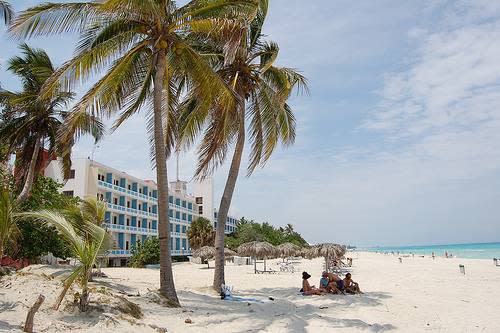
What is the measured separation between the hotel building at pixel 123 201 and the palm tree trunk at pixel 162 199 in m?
25.0

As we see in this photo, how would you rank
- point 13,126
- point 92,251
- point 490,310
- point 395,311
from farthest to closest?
point 13,126 < point 490,310 < point 395,311 < point 92,251

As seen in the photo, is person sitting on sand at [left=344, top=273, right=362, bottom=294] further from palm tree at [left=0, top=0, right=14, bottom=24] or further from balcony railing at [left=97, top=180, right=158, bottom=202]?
balcony railing at [left=97, top=180, right=158, bottom=202]

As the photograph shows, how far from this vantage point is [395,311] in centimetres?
1154

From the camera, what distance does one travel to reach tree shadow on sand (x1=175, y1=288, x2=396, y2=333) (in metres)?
9.14

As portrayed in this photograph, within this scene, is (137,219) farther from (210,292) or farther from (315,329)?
(315,329)

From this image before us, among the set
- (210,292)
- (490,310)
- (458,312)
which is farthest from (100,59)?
(490,310)

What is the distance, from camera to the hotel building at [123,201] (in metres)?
40.4

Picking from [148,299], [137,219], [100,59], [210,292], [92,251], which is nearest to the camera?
[92,251]

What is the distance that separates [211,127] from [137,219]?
3648 centimetres

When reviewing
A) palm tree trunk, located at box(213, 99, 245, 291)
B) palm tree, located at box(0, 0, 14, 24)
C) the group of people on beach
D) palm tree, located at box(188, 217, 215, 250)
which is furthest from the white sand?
palm tree, located at box(188, 217, 215, 250)

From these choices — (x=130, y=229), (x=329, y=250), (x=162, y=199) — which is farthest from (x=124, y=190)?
(x=162, y=199)

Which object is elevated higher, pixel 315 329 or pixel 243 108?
pixel 243 108

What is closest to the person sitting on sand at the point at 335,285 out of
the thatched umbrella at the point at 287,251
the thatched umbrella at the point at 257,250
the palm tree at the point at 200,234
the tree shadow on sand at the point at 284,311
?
the tree shadow on sand at the point at 284,311

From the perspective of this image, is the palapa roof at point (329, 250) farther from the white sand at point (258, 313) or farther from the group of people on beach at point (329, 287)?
the white sand at point (258, 313)
